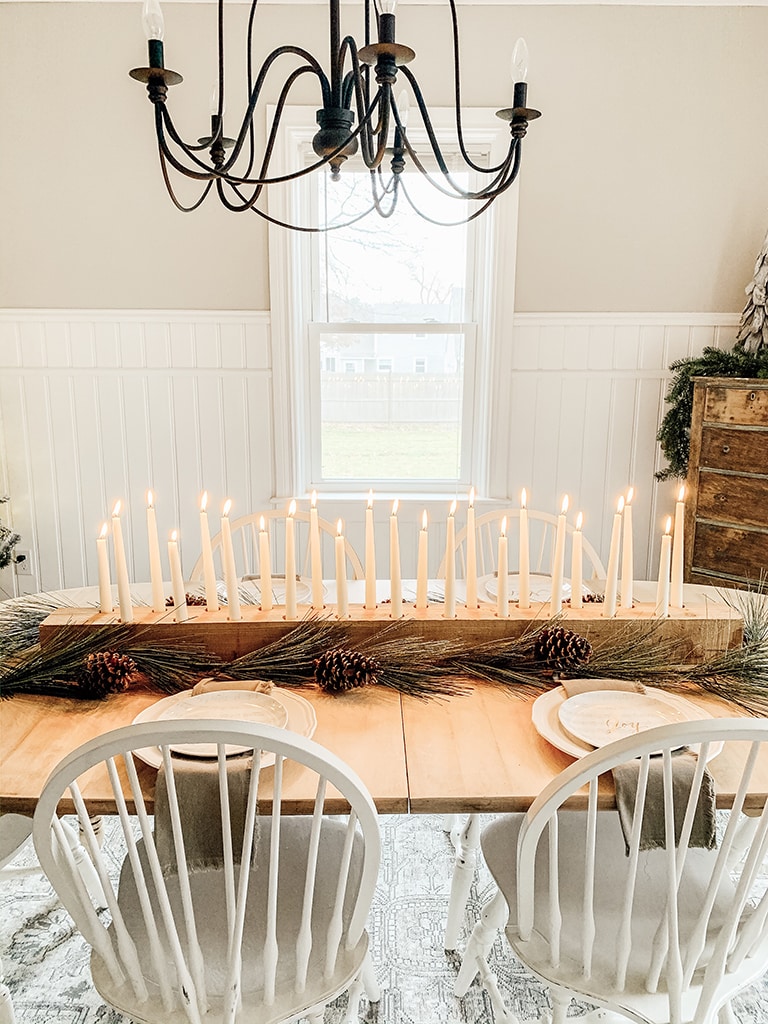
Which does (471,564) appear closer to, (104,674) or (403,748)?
(403,748)

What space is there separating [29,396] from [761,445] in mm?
2959

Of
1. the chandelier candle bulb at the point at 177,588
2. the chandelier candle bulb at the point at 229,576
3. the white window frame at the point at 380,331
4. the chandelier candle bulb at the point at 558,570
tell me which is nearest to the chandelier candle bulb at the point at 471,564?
the chandelier candle bulb at the point at 558,570

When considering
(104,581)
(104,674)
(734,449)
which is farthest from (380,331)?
(104,674)

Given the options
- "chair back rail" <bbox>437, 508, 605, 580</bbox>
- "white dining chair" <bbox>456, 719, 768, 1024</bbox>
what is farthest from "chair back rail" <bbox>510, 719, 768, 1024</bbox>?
"chair back rail" <bbox>437, 508, 605, 580</bbox>

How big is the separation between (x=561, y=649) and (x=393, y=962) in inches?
32.3

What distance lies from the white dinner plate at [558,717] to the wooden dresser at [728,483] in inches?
59.9

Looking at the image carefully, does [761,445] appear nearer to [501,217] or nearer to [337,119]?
[501,217]

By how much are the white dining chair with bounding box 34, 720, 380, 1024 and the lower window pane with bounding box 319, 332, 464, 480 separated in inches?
89.8

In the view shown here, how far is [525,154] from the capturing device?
9.78ft

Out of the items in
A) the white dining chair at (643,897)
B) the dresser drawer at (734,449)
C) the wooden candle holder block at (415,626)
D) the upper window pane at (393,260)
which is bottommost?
the white dining chair at (643,897)

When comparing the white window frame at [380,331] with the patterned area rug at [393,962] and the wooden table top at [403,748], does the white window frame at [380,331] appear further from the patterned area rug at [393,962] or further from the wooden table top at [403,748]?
the wooden table top at [403,748]

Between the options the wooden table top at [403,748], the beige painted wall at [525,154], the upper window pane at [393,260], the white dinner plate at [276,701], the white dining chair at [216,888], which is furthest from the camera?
the upper window pane at [393,260]

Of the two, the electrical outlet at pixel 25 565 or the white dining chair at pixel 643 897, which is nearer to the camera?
the white dining chair at pixel 643 897

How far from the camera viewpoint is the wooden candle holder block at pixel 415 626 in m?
1.51
